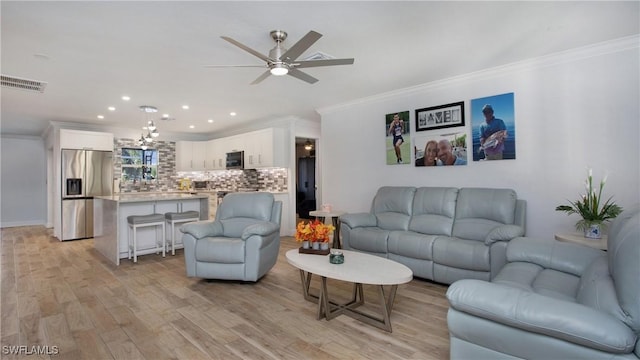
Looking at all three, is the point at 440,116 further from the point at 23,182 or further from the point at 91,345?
the point at 23,182

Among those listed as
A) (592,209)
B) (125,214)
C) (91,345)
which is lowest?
(91,345)

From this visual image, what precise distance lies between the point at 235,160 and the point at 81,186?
3.19 m

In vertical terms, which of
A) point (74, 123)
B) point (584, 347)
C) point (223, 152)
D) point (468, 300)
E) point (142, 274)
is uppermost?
point (74, 123)

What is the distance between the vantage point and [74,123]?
6680 millimetres

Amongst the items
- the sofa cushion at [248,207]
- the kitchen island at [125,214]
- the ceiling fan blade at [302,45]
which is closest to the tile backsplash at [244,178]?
the kitchen island at [125,214]

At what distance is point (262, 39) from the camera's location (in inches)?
112

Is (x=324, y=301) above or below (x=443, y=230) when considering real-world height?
below

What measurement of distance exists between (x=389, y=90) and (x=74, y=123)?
6.67 m

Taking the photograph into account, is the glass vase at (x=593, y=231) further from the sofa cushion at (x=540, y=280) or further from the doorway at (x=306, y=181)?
the doorway at (x=306, y=181)

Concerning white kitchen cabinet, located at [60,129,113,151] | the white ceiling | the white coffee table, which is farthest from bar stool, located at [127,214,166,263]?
white kitchen cabinet, located at [60,129,113,151]

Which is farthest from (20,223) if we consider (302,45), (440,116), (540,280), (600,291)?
(600,291)

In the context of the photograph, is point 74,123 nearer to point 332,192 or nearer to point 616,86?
point 332,192

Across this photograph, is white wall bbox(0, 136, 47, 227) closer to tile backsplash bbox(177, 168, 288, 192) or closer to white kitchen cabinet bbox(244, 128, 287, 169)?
tile backsplash bbox(177, 168, 288, 192)

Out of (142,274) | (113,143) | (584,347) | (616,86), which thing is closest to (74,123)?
(113,143)
